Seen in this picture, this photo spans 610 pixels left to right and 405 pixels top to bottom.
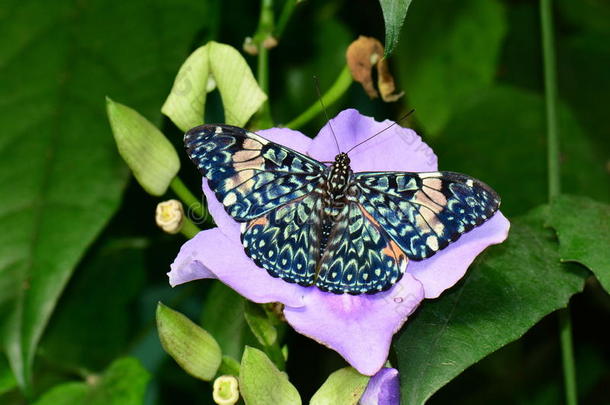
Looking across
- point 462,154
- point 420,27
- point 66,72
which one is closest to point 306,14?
point 420,27

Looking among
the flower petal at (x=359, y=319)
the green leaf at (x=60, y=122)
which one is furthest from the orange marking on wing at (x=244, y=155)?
the green leaf at (x=60, y=122)

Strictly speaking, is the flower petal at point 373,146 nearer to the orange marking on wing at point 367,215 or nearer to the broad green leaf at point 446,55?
the orange marking on wing at point 367,215

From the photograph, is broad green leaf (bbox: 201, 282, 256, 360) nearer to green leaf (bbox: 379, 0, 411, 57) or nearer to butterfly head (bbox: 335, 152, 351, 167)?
butterfly head (bbox: 335, 152, 351, 167)

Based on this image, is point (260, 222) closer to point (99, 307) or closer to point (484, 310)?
point (484, 310)

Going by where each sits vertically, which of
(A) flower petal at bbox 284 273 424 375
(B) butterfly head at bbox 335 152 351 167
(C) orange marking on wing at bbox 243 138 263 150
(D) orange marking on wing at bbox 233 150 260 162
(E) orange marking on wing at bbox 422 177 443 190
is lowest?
(A) flower petal at bbox 284 273 424 375

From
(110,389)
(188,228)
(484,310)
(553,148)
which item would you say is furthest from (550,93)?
(110,389)

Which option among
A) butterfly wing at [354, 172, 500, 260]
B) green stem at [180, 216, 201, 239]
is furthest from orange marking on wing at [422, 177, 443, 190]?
green stem at [180, 216, 201, 239]
